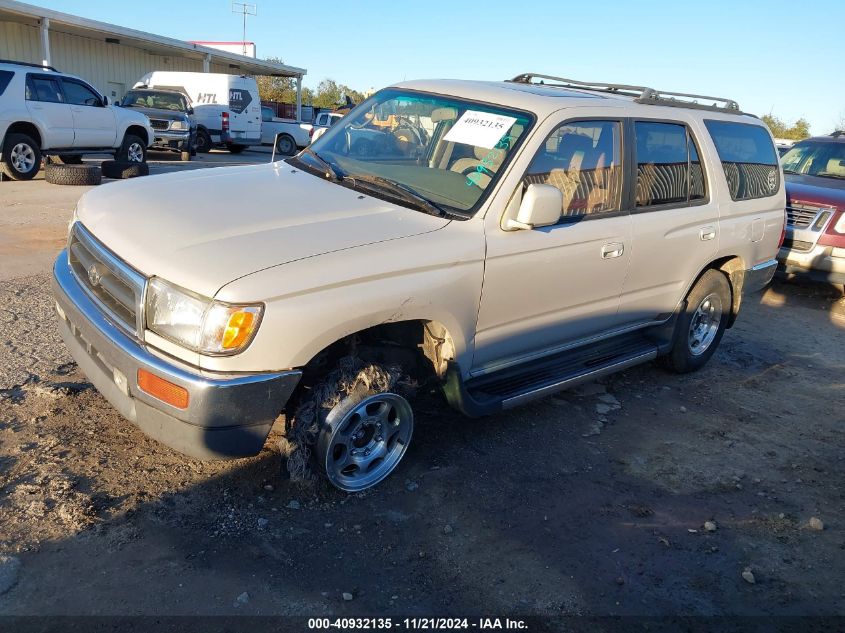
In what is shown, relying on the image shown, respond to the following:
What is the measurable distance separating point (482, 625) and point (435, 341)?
140cm

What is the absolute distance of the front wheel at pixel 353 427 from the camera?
3.21 metres

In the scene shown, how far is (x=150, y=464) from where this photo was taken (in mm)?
3504

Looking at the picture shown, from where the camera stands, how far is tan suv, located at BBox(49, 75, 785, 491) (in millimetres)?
2846

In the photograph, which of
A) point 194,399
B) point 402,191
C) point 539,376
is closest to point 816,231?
point 539,376

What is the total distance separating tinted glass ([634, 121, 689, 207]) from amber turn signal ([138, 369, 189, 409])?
3.12m

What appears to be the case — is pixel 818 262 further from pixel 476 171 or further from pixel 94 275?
pixel 94 275

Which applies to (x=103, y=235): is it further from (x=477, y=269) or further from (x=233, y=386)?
(x=477, y=269)

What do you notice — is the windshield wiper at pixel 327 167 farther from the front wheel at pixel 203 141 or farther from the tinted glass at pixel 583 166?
the front wheel at pixel 203 141

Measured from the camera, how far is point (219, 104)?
21922 mm

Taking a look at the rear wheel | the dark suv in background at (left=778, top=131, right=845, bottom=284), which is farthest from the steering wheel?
the rear wheel

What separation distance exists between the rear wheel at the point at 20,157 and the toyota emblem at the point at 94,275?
421 inches

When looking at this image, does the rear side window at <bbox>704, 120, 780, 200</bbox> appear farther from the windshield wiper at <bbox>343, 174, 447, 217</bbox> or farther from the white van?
the white van

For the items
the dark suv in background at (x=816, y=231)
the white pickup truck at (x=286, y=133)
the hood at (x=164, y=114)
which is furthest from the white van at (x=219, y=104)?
the dark suv in background at (x=816, y=231)

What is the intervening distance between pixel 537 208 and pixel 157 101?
18.8 meters
